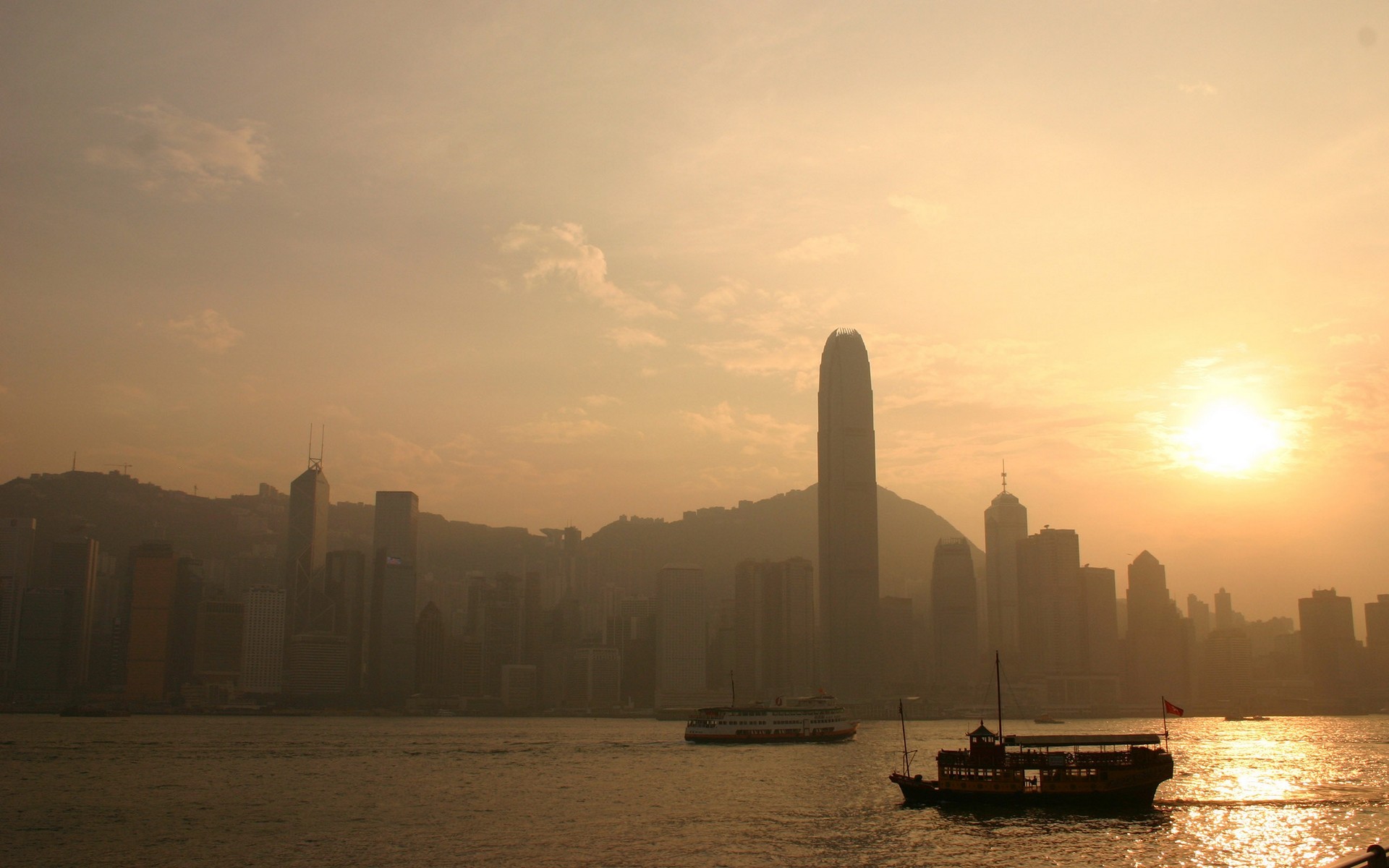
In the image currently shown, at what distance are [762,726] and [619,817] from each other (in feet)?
328

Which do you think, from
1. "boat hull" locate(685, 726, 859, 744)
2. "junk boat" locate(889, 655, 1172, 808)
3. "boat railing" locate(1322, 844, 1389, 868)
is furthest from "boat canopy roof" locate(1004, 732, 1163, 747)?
"boat hull" locate(685, 726, 859, 744)

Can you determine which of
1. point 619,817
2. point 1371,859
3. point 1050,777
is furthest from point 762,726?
point 1371,859

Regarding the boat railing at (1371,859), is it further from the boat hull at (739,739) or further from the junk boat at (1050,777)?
the boat hull at (739,739)

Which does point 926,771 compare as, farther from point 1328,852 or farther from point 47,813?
point 47,813

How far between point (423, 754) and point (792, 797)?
7363cm

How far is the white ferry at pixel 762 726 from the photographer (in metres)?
182

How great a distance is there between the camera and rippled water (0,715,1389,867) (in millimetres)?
69812

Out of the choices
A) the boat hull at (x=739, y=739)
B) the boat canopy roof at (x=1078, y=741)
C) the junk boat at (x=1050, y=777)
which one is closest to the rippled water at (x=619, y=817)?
the junk boat at (x=1050, y=777)

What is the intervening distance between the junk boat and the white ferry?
94215 mm

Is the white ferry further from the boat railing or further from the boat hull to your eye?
the boat railing

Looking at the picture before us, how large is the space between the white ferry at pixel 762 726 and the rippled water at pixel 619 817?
3855 cm

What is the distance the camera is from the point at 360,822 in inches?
3275

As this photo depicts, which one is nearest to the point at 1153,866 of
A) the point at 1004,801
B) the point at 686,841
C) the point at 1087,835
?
the point at 1087,835

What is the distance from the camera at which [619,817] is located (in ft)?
283
